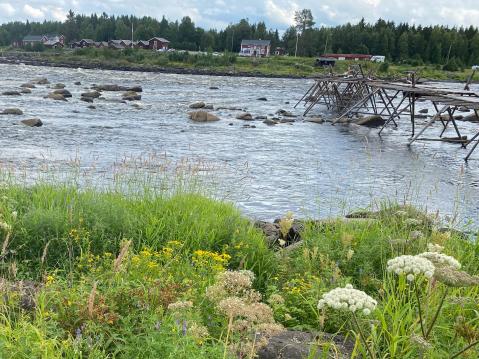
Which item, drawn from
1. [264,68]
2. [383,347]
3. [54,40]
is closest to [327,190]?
[383,347]

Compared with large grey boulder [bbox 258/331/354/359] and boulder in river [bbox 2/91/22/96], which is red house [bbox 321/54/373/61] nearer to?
boulder in river [bbox 2/91/22/96]

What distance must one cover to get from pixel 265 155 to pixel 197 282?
48.4ft

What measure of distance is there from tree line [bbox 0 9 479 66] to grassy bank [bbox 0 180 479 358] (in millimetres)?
108609

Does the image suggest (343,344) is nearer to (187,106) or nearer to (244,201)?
(244,201)

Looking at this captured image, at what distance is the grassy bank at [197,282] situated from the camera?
3500 mm

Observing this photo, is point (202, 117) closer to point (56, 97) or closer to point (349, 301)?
point (56, 97)

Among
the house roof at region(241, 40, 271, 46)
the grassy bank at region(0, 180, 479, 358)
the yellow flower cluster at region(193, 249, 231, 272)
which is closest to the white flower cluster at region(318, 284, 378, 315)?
the grassy bank at region(0, 180, 479, 358)

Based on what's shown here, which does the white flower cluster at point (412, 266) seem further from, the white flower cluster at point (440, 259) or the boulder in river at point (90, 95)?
the boulder in river at point (90, 95)

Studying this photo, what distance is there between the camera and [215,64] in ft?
306

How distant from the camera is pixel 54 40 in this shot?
157500 millimetres

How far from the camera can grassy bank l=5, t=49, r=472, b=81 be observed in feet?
290

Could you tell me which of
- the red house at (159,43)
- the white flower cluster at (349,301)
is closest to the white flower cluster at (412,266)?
the white flower cluster at (349,301)

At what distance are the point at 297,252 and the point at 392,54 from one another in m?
131

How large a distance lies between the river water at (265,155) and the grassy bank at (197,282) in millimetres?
2062
